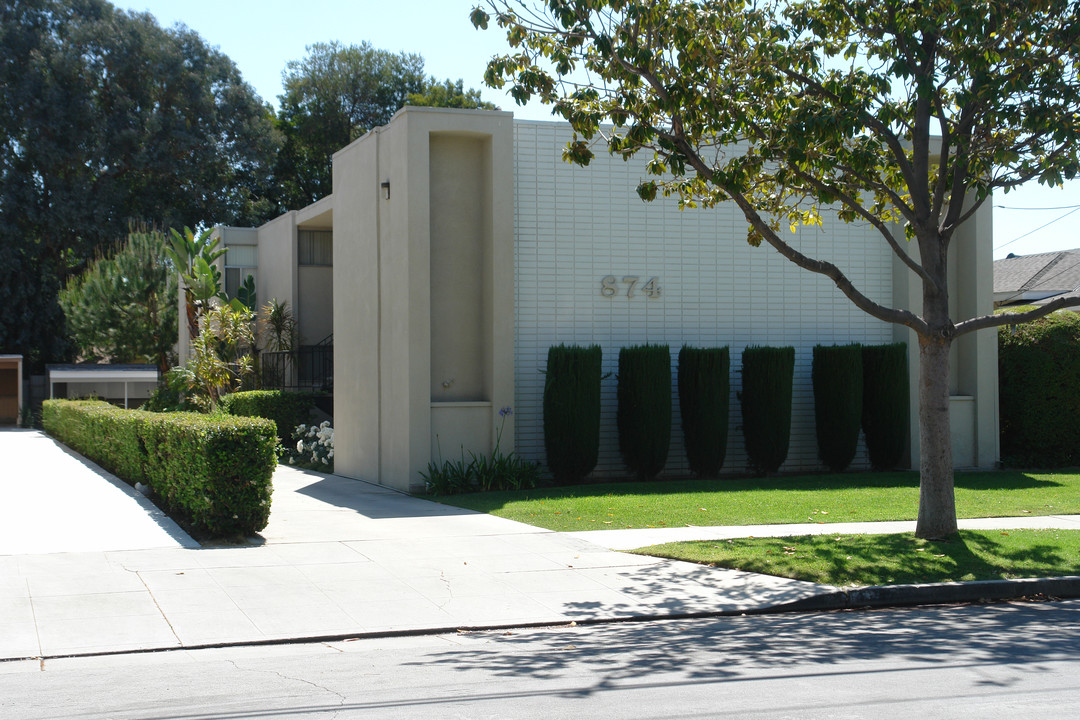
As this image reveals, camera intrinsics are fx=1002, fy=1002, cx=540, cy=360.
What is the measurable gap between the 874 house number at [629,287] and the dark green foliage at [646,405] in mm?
1208

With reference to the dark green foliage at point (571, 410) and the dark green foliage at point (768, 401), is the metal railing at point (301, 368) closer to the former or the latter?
the dark green foliage at point (571, 410)

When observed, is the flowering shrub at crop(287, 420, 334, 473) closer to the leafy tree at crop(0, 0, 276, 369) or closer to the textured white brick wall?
the textured white brick wall

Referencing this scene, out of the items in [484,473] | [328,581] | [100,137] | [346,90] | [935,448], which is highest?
[346,90]

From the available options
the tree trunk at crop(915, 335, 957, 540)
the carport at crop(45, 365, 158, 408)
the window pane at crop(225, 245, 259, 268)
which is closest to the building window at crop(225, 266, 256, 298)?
the window pane at crop(225, 245, 259, 268)

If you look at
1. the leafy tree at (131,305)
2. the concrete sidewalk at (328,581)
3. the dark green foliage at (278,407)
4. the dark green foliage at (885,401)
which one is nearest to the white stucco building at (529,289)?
the dark green foliage at (885,401)

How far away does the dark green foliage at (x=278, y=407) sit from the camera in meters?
21.2

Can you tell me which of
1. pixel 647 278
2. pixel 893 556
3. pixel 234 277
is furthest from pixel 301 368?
pixel 893 556

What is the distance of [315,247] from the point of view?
25969 mm

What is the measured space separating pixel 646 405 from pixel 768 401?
2.31 meters

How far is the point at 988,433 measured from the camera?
19.2 m

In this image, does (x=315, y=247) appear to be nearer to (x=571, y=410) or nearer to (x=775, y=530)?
(x=571, y=410)

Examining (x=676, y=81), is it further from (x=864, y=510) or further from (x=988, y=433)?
(x=988, y=433)

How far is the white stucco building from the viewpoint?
53.3 ft

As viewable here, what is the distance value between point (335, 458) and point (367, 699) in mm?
13510
